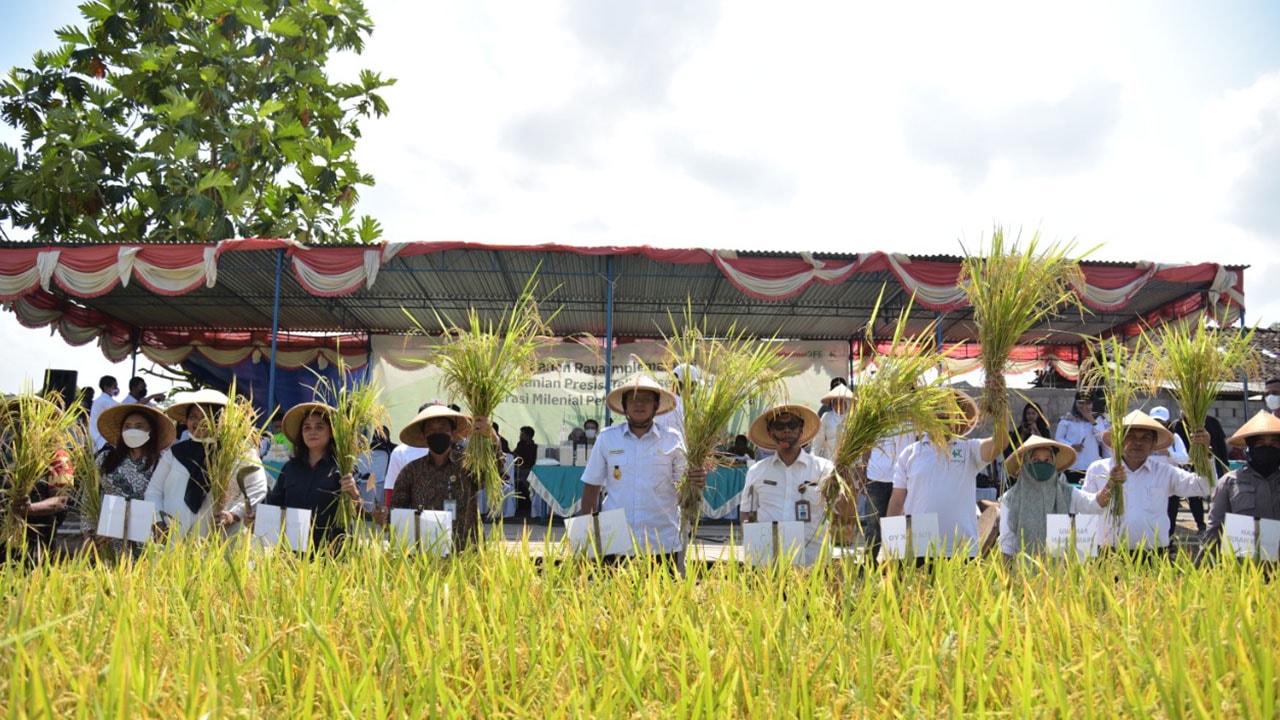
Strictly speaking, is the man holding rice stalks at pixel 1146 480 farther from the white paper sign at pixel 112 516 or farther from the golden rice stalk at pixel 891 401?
the white paper sign at pixel 112 516

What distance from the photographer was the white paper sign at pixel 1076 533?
269 cm

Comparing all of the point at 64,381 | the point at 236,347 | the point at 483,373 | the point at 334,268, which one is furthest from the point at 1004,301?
the point at 236,347

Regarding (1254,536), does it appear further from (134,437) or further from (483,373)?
(134,437)

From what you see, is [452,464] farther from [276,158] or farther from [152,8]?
[152,8]

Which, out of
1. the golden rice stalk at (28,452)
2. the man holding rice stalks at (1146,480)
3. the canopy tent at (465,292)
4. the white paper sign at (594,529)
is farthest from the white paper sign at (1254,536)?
the golden rice stalk at (28,452)

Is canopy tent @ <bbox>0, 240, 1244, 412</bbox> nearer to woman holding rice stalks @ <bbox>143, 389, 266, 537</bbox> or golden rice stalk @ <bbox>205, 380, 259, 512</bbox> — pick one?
woman holding rice stalks @ <bbox>143, 389, 266, 537</bbox>

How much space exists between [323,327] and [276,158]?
10.2ft

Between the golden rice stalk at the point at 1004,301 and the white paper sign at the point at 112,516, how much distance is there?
9.95ft

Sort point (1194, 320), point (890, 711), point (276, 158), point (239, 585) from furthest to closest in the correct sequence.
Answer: point (276, 158) < point (1194, 320) < point (239, 585) < point (890, 711)

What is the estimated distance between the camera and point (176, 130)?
45.7ft

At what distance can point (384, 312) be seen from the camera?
13516 millimetres

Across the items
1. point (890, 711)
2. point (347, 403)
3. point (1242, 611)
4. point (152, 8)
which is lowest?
point (890, 711)

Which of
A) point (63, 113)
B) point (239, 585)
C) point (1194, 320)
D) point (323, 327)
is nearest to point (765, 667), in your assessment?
point (239, 585)

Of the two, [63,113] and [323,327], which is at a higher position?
[63,113]
